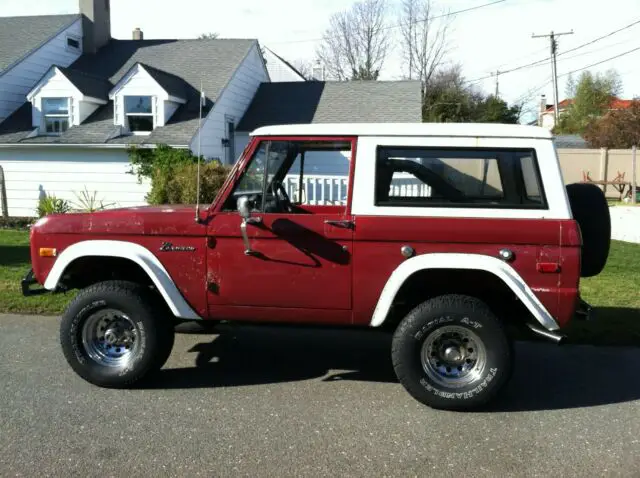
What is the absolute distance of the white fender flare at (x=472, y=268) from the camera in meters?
4.00

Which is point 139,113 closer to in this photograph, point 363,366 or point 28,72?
point 28,72

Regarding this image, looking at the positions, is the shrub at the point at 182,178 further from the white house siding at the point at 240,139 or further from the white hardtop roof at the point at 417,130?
the white hardtop roof at the point at 417,130

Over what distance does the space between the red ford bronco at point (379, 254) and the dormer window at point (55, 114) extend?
48.8 feet

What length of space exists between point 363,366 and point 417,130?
210cm

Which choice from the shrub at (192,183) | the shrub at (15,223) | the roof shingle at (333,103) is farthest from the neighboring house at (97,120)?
the shrub at (192,183)

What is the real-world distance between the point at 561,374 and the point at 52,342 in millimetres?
4543

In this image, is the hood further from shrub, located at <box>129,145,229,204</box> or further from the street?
shrub, located at <box>129,145,229,204</box>

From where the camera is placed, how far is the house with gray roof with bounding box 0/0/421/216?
56.0 ft

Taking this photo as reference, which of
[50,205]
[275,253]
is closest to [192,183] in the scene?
[50,205]

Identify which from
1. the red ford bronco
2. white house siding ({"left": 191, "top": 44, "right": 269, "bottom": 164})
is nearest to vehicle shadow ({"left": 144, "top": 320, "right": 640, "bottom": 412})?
the red ford bronco

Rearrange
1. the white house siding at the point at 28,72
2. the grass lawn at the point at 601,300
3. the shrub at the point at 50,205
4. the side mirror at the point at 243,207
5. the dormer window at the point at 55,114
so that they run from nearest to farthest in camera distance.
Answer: the side mirror at the point at 243,207, the grass lawn at the point at 601,300, the shrub at the point at 50,205, the dormer window at the point at 55,114, the white house siding at the point at 28,72

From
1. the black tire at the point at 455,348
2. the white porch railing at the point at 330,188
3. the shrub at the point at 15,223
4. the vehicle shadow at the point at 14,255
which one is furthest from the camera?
the shrub at the point at 15,223

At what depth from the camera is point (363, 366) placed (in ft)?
16.9

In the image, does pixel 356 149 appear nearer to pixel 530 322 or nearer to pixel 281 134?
pixel 281 134
